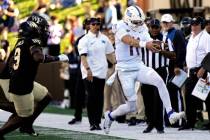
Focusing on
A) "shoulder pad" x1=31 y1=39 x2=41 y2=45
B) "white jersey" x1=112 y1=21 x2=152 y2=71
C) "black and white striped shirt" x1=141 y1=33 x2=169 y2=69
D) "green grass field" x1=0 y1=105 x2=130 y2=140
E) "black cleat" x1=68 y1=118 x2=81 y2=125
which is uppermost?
"shoulder pad" x1=31 y1=39 x2=41 y2=45

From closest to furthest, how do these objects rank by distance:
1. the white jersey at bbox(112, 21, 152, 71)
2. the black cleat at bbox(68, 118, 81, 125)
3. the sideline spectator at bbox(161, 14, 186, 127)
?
the white jersey at bbox(112, 21, 152, 71) < the sideline spectator at bbox(161, 14, 186, 127) < the black cleat at bbox(68, 118, 81, 125)

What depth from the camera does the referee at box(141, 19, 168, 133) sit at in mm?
12562

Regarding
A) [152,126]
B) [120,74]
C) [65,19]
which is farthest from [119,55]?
[65,19]

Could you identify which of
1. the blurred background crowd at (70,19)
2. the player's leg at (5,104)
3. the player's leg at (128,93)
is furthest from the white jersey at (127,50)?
the blurred background crowd at (70,19)

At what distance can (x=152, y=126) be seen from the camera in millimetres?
12812

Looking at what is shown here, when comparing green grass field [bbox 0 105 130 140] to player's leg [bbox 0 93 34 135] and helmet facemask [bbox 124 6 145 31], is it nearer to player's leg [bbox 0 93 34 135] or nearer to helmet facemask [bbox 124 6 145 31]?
player's leg [bbox 0 93 34 135]

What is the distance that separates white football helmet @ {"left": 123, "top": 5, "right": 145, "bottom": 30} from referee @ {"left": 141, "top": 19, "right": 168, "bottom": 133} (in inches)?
45.1

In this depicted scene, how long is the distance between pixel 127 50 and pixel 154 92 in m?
0.96

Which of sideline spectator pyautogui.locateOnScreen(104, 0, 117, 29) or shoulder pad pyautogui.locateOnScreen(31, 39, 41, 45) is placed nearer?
shoulder pad pyautogui.locateOnScreen(31, 39, 41, 45)

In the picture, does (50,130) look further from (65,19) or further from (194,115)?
(65,19)

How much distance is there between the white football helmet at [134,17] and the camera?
12.1m

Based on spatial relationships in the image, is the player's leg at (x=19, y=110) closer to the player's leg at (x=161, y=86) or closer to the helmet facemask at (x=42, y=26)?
the helmet facemask at (x=42, y=26)

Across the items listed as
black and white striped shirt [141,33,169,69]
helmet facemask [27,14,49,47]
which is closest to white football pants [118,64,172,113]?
black and white striped shirt [141,33,169,69]

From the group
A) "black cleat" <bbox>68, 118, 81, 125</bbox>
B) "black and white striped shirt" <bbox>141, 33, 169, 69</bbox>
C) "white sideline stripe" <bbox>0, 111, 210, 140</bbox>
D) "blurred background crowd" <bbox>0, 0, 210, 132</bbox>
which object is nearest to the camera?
"white sideline stripe" <bbox>0, 111, 210, 140</bbox>
